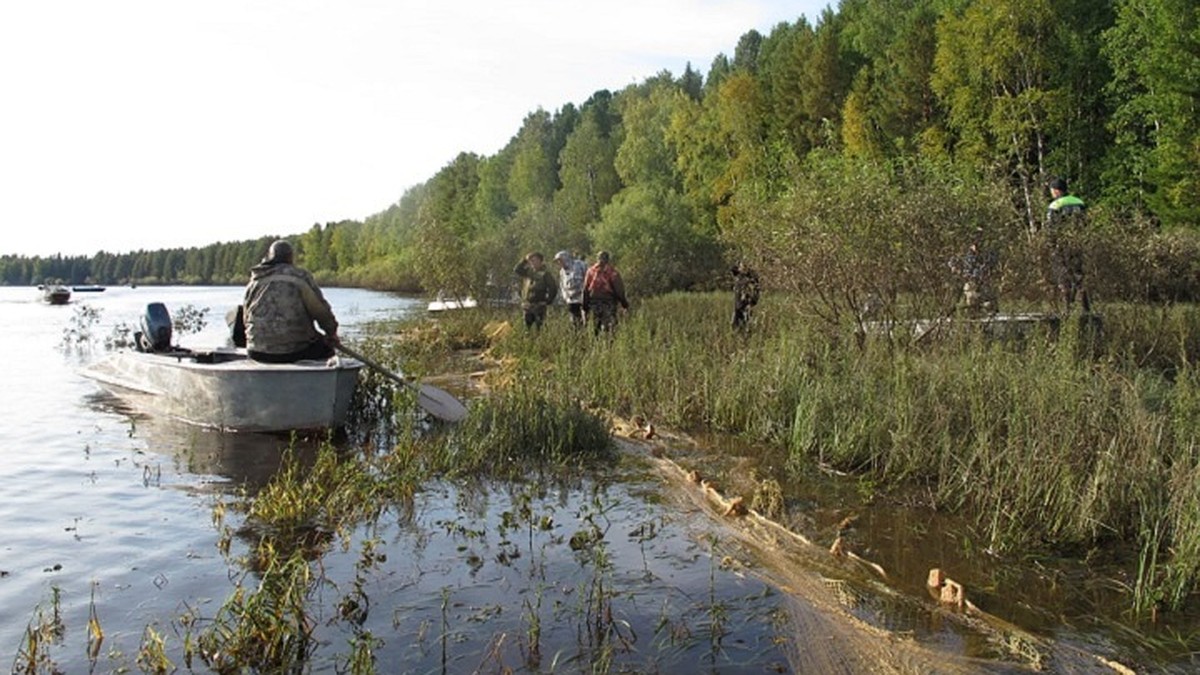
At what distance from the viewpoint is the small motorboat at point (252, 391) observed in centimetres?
901

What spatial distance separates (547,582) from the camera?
199 inches

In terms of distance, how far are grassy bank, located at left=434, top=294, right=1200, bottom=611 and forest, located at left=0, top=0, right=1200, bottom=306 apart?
1.13 metres

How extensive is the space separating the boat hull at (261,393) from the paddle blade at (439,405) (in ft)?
2.44

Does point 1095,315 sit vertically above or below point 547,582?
above

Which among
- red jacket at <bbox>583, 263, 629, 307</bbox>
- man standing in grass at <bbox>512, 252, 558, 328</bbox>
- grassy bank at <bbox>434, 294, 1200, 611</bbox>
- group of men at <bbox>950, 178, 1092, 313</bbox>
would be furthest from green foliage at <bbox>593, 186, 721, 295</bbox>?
grassy bank at <bbox>434, 294, 1200, 611</bbox>

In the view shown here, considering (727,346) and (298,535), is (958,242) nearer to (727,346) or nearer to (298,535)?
(727,346)

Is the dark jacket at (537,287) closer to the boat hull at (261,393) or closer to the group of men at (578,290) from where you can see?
the group of men at (578,290)

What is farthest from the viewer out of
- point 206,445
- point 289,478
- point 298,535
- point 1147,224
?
point 1147,224

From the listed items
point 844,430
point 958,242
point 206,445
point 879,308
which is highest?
point 958,242

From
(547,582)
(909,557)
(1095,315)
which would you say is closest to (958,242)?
(1095,315)

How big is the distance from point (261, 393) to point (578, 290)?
22.6 feet

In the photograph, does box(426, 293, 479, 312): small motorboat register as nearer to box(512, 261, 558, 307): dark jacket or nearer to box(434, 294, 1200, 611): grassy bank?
box(512, 261, 558, 307): dark jacket

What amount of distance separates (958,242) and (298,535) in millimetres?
6887

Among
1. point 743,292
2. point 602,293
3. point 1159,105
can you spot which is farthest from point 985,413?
point 1159,105
